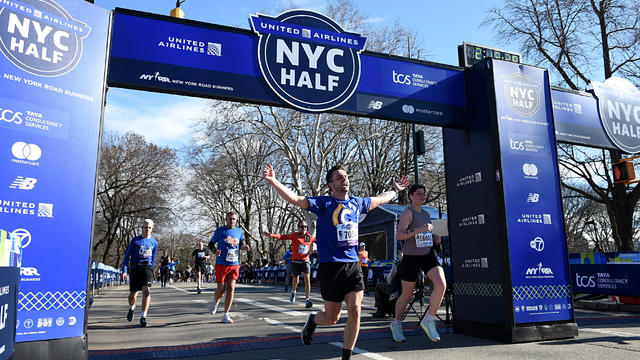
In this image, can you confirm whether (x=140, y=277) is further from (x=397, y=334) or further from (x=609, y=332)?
(x=609, y=332)

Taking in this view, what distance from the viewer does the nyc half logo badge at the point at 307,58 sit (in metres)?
6.58

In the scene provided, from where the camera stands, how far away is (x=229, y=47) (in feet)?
21.1

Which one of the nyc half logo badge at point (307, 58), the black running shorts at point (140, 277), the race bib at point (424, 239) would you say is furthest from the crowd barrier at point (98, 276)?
the race bib at point (424, 239)

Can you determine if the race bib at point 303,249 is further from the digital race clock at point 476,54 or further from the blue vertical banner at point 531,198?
the blue vertical banner at point 531,198

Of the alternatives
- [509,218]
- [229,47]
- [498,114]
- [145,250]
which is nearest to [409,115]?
[498,114]

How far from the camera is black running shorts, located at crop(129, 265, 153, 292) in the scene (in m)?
8.64

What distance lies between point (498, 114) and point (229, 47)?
161 inches

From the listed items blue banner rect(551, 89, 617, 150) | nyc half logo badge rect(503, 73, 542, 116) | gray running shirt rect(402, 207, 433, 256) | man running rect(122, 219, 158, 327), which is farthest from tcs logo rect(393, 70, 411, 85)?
man running rect(122, 219, 158, 327)

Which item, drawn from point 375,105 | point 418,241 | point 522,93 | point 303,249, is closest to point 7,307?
point 418,241

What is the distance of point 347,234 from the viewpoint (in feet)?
14.8

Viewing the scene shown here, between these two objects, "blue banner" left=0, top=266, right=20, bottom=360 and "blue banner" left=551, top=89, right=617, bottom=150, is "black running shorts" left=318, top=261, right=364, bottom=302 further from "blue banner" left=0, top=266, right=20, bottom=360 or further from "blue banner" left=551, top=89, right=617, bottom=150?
"blue banner" left=551, top=89, right=617, bottom=150

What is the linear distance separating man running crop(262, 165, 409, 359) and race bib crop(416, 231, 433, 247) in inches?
65.4

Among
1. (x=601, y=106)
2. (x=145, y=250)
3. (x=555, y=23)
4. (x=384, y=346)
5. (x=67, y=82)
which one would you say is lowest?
(x=384, y=346)

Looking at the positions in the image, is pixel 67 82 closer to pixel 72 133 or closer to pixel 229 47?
pixel 72 133
